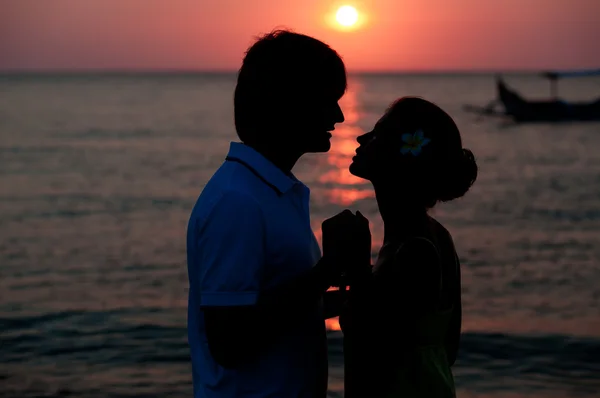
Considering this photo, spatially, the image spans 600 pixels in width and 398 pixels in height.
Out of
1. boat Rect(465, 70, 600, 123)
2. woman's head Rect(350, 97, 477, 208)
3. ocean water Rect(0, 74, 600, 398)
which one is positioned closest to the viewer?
woman's head Rect(350, 97, 477, 208)

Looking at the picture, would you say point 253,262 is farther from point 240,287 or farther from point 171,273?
point 171,273

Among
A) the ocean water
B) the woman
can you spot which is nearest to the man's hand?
the woman

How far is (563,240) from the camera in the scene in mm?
16906

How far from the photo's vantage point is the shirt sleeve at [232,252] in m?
2.11

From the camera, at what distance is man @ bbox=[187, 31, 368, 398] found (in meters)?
2.12

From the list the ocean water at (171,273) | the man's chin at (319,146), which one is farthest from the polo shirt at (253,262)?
the ocean water at (171,273)

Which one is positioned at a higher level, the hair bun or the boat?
the hair bun

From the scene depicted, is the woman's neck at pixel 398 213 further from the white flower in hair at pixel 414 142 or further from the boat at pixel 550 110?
the boat at pixel 550 110

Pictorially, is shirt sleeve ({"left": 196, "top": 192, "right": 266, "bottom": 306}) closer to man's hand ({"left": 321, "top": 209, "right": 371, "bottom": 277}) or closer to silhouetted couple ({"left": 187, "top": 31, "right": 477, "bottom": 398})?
silhouetted couple ({"left": 187, "top": 31, "right": 477, "bottom": 398})

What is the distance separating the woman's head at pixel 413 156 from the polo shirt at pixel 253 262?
0.81ft

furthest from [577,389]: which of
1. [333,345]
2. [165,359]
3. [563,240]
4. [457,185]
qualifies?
[563,240]

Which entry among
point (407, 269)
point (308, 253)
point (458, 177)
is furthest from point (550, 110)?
point (308, 253)

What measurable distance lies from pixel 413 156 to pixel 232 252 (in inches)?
24.6

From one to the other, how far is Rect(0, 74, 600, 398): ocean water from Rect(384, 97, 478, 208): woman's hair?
→ 5.54 m
